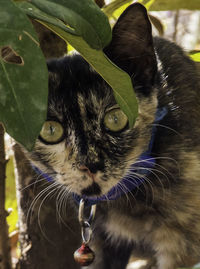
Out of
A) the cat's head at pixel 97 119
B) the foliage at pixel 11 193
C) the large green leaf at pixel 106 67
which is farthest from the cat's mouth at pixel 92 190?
the foliage at pixel 11 193

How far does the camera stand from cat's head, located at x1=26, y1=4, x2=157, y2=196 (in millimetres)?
1102

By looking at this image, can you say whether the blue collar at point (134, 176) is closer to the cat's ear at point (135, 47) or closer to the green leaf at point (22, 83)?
the cat's ear at point (135, 47)

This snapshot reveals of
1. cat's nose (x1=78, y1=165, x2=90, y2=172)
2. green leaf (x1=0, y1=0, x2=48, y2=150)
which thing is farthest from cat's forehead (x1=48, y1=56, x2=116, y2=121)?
green leaf (x1=0, y1=0, x2=48, y2=150)

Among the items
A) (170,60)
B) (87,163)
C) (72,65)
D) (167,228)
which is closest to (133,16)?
(72,65)

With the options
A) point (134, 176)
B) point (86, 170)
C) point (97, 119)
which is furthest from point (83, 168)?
point (134, 176)

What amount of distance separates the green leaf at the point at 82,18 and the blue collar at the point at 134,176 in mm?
595

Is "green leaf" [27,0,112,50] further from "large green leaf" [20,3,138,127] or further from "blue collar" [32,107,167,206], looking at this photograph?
"blue collar" [32,107,167,206]

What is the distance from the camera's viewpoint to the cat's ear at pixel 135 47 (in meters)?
1.06

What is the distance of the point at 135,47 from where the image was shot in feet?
3.80

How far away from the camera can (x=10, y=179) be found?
1843mm

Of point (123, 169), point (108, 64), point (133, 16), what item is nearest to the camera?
point (108, 64)

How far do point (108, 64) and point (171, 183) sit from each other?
0.65 metres

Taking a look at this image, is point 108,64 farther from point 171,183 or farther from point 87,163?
point 171,183

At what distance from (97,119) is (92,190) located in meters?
0.18
